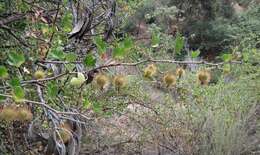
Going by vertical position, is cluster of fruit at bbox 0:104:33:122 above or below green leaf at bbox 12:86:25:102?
below

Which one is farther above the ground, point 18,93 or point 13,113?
point 18,93

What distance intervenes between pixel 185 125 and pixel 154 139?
0.34 metres

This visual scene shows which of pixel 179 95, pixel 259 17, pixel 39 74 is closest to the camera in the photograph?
pixel 39 74

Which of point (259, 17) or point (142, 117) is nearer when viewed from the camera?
point (142, 117)

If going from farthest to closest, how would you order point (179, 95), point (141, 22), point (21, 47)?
point (141, 22) → point (179, 95) → point (21, 47)

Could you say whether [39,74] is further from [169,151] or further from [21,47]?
[169,151]

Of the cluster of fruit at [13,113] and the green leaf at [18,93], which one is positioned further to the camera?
the cluster of fruit at [13,113]

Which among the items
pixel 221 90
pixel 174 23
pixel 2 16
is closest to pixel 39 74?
pixel 2 16

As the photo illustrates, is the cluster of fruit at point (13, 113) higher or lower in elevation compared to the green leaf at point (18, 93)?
lower

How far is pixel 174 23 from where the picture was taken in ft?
33.9

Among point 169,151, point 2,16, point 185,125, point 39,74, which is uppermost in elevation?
point 2,16

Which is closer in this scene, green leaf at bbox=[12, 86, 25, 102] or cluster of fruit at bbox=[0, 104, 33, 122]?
green leaf at bbox=[12, 86, 25, 102]

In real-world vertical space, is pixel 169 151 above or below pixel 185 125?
below

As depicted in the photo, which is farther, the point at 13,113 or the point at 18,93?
the point at 13,113
